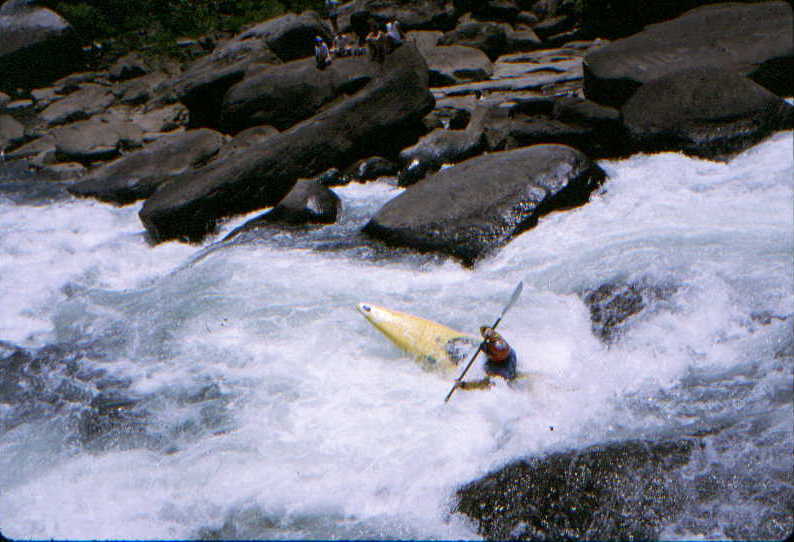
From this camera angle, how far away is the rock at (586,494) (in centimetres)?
299

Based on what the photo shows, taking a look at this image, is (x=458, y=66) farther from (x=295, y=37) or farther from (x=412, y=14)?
(x=412, y=14)

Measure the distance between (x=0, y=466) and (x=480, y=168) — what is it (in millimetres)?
4353

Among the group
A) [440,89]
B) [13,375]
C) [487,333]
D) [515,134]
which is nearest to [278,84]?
[440,89]

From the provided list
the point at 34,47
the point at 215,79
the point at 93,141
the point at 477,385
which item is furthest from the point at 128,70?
the point at 477,385

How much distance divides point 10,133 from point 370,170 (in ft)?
23.8

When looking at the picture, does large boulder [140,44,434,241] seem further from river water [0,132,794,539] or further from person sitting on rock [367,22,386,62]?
river water [0,132,794,539]

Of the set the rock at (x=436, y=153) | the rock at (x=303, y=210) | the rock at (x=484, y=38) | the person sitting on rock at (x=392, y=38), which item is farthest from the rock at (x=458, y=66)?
the rock at (x=303, y=210)

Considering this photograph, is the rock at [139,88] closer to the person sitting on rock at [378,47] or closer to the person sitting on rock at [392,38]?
the person sitting on rock at [378,47]

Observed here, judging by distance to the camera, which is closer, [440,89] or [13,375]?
[13,375]

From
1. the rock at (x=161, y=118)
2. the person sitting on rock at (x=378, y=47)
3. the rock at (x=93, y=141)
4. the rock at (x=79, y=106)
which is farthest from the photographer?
the rock at (x=79, y=106)

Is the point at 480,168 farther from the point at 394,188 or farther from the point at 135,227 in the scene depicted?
the point at 135,227

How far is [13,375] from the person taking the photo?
472 centimetres

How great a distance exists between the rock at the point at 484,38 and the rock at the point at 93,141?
5674mm

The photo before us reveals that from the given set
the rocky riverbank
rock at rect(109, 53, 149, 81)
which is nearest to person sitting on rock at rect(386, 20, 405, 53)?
the rocky riverbank
